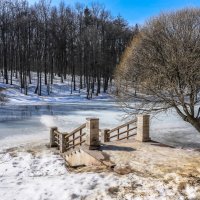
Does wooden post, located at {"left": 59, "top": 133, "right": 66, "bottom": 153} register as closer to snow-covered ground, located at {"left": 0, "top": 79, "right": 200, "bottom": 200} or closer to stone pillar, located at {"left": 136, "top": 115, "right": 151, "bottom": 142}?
snow-covered ground, located at {"left": 0, "top": 79, "right": 200, "bottom": 200}

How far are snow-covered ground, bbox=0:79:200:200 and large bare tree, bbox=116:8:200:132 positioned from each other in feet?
11.3

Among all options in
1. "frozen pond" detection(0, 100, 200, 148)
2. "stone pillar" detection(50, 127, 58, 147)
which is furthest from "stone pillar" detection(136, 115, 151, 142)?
"stone pillar" detection(50, 127, 58, 147)

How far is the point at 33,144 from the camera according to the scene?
1691 centimetres

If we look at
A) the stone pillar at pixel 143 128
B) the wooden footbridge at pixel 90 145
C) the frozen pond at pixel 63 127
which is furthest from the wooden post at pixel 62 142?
the stone pillar at pixel 143 128

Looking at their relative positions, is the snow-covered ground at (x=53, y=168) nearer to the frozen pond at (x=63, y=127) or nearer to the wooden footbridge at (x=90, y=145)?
the frozen pond at (x=63, y=127)

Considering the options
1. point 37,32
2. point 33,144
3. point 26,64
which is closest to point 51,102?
point 26,64

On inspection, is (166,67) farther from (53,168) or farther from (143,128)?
(53,168)

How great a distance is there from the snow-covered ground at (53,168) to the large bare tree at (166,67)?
3.44 metres

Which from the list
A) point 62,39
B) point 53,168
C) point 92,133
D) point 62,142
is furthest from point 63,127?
point 62,39

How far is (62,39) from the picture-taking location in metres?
52.1

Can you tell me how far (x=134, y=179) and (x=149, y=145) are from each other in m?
4.40

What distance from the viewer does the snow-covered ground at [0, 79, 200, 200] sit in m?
7.95

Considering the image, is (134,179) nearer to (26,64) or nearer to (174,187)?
(174,187)

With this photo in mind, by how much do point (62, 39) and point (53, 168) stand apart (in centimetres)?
4157
